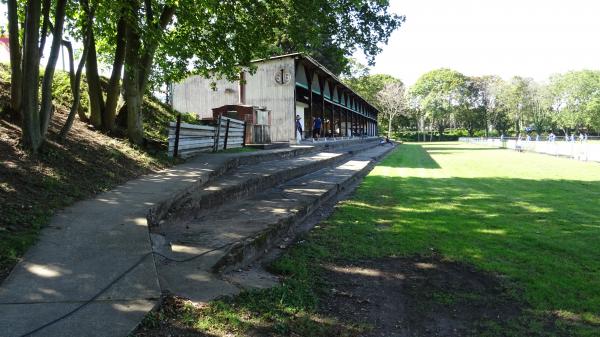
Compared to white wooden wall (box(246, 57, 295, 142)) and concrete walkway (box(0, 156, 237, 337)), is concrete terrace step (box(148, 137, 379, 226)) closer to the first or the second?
concrete walkway (box(0, 156, 237, 337))

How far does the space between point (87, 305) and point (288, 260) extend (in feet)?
7.09

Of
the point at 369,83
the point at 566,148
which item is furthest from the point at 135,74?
the point at 369,83

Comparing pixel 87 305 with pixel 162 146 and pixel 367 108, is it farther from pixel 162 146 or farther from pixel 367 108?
pixel 367 108

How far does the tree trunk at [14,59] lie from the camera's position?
7.15m

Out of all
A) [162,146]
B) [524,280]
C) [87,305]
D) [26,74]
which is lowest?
[524,280]

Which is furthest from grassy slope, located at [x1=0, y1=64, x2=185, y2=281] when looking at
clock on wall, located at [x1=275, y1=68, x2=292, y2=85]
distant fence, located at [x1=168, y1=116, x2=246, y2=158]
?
clock on wall, located at [x1=275, y1=68, x2=292, y2=85]

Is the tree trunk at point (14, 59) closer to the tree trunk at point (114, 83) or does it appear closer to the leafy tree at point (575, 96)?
the tree trunk at point (114, 83)

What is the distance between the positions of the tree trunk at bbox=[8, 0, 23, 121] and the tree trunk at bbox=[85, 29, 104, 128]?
2.35 metres

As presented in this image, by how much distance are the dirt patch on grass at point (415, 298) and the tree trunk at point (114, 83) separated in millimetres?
7857

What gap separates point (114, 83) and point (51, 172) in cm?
475

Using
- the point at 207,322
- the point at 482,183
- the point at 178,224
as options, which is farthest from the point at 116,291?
the point at 482,183

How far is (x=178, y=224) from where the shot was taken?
558 cm

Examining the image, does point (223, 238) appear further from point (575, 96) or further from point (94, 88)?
point (575, 96)

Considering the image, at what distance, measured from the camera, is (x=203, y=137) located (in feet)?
41.5
